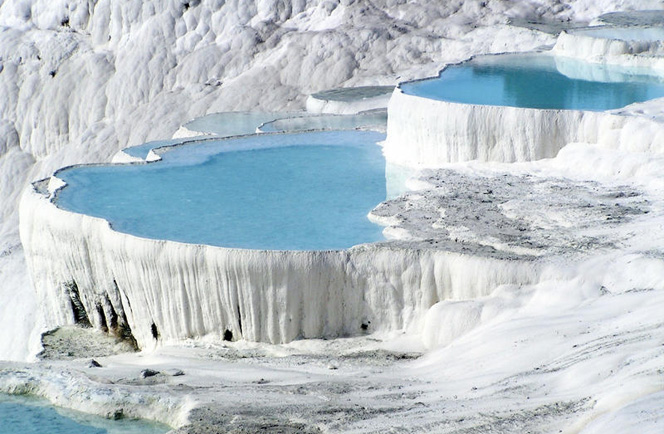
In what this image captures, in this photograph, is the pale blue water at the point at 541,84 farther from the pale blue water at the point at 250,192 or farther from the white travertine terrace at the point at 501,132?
the pale blue water at the point at 250,192

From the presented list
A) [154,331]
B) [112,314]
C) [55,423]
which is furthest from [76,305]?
[55,423]

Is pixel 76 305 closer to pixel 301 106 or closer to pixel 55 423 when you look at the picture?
pixel 55 423

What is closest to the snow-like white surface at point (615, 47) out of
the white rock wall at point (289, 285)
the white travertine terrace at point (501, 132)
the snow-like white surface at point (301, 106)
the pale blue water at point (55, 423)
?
the snow-like white surface at point (301, 106)

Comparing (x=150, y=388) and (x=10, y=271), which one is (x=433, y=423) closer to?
(x=150, y=388)

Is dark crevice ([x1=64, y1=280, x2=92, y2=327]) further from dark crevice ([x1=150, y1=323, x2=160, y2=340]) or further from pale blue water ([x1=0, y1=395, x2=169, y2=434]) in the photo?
pale blue water ([x1=0, y1=395, x2=169, y2=434])

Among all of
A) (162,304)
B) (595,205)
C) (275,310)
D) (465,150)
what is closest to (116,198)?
(162,304)

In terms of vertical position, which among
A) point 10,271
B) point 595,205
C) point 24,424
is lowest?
point 10,271
